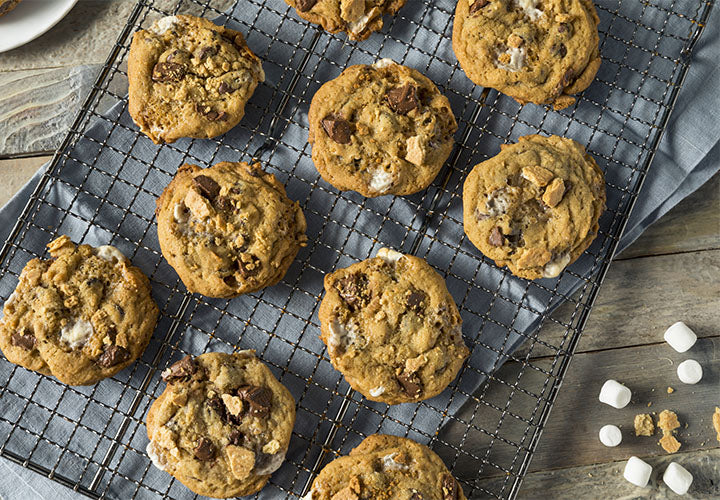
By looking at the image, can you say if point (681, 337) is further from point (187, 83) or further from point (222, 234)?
point (187, 83)

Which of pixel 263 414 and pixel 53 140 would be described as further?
pixel 53 140

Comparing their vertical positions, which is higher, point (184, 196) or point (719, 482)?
point (184, 196)

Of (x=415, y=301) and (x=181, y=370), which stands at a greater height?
(x=415, y=301)

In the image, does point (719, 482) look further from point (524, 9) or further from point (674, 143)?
point (524, 9)

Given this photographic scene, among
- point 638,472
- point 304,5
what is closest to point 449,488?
point 638,472

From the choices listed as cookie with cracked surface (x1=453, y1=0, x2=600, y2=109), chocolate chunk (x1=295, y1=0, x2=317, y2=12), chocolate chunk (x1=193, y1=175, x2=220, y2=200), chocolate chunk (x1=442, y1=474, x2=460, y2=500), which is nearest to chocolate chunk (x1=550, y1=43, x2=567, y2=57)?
cookie with cracked surface (x1=453, y1=0, x2=600, y2=109)

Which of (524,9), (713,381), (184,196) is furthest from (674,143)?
(184,196)
